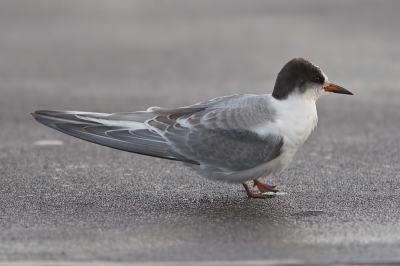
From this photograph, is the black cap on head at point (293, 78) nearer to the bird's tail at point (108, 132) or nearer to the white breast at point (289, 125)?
the white breast at point (289, 125)

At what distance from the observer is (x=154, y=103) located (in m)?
6.70

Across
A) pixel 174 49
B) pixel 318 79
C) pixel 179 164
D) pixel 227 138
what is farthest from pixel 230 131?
pixel 174 49

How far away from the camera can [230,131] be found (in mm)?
4152

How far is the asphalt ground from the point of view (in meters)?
3.32

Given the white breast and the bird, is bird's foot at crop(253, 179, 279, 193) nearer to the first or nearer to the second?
the bird

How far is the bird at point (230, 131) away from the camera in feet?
13.5

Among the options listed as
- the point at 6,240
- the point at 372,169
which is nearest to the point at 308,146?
the point at 372,169

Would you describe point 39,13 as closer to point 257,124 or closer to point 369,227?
point 257,124

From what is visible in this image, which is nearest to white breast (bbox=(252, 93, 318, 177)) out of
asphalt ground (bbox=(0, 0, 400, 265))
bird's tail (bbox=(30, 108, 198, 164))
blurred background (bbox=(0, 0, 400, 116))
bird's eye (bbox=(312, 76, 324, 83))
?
bird's eye (bbox=(312, 76, 324, 83))

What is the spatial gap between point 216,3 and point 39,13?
10.1 ft

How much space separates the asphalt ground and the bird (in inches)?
8.4

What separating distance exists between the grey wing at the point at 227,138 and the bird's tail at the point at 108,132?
2.7 inches

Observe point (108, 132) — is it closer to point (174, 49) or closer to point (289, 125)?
point (289, 125)

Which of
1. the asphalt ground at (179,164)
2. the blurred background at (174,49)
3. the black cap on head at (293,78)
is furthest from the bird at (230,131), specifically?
the blurred background at (174,49)
